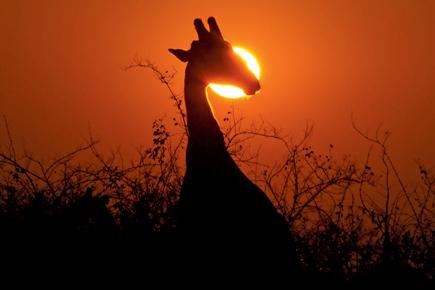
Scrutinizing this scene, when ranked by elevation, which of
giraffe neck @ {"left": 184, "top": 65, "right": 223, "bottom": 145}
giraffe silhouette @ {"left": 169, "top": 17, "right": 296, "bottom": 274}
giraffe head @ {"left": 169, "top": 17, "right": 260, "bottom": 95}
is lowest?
giraffe silhouette @ {"left": 169, "top": 17, "right": 296, "bottom": 274}

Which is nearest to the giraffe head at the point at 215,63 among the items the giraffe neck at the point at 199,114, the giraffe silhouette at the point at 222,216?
the giraffe neck at the point at 199,114

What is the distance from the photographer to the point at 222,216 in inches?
119

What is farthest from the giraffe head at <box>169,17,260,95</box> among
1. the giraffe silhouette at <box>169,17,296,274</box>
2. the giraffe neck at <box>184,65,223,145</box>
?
the giraffe silhouette at <box>169,17,296,274</box>

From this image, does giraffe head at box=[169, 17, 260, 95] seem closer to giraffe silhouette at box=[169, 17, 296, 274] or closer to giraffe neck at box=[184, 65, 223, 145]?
giraffe neck at box=[184, 65, 223, 145]

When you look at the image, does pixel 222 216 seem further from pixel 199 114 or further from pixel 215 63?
pixel 215 63

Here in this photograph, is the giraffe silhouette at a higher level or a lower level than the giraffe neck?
lower

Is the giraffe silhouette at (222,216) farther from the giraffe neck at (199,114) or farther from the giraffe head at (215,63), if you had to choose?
the giraffe head at (215,63)

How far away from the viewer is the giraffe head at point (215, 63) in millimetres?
3678

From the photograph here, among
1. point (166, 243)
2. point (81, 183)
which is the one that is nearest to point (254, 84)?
point (166, 243)

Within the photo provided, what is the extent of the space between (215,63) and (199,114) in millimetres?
493

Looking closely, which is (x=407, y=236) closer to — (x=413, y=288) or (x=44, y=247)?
(x=413, y=288)

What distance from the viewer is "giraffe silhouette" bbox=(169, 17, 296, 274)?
2986mm

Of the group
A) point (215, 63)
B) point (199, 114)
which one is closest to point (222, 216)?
point (199, 114)

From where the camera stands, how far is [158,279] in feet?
12.3
